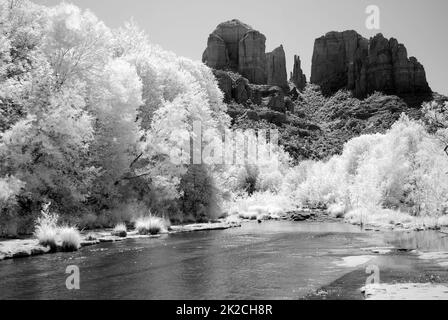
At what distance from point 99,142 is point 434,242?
20379 mm

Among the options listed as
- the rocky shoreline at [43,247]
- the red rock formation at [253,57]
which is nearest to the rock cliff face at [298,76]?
the red rock formation at [253,57]

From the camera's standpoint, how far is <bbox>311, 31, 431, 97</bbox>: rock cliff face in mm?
157375

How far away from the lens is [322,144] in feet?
401

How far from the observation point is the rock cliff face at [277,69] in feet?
577

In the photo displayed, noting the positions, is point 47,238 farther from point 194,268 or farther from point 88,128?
point 194,268

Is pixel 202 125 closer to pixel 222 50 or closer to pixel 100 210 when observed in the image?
pixel 100 210

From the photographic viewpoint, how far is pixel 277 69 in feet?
596

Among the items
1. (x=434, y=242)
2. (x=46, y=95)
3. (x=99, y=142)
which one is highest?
(x=46, y=95)

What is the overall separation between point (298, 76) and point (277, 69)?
15.5 m

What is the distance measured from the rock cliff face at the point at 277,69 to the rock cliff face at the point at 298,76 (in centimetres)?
883

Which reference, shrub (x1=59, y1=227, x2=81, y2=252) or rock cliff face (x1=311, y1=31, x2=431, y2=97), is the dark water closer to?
shrub (x1=59, y1=227, x2=81, y2=252)

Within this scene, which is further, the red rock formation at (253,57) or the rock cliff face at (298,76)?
the rock cliff face at (298,76)

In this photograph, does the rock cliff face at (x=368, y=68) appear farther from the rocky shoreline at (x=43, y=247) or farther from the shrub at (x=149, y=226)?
the shrub at (x=149, y=226)
